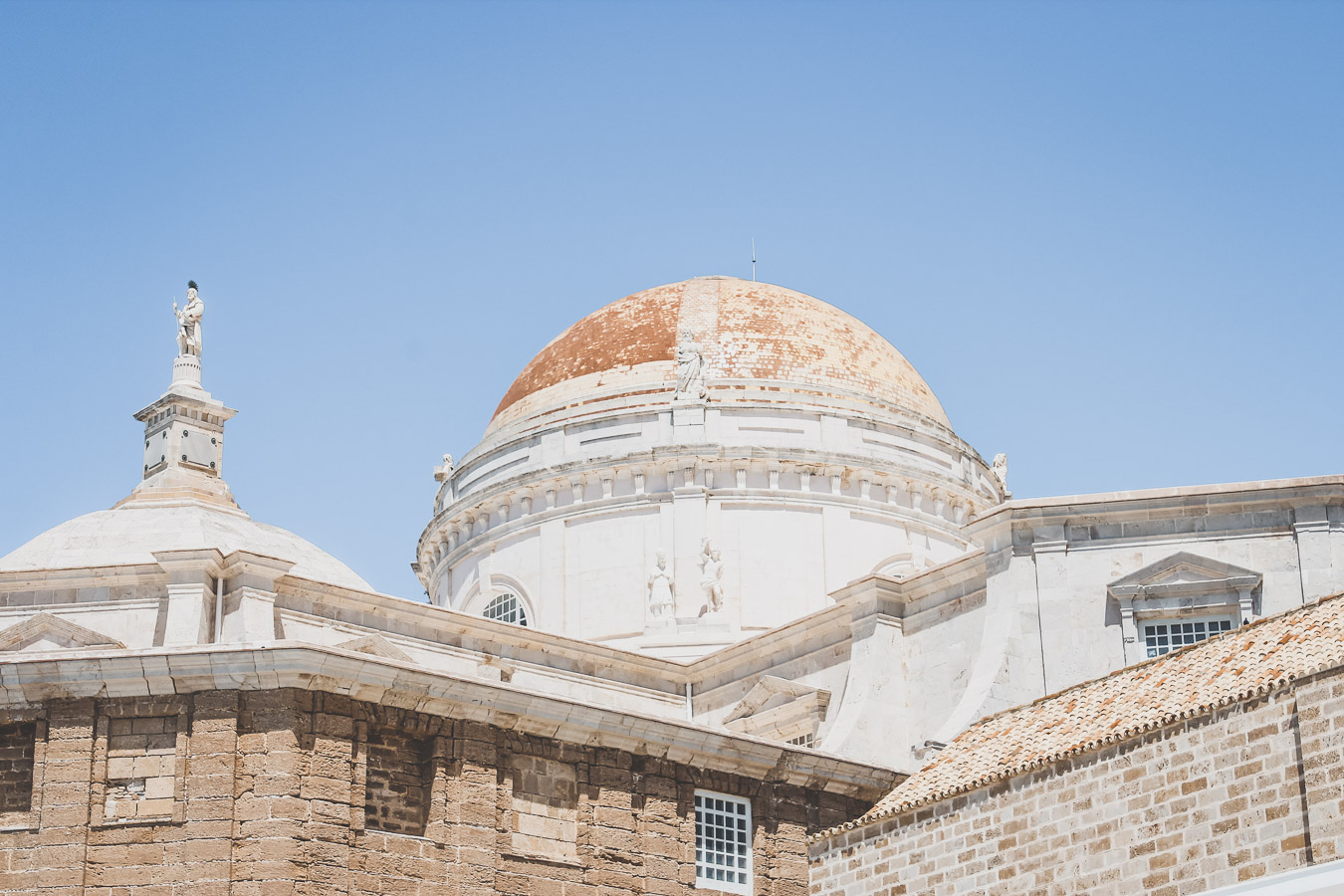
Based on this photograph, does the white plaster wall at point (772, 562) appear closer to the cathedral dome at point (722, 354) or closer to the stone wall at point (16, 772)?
the cathedral dome at point (722, 354)

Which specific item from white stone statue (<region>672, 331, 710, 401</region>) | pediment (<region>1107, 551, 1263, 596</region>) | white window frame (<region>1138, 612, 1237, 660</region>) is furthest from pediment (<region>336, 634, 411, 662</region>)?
white stone statue (<region>672, 331, 710, 401</region>)

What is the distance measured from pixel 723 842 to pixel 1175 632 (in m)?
9.79

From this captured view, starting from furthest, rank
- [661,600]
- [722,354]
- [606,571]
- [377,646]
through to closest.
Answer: [722,354] < [606,571] < [661,600] < [377,646]

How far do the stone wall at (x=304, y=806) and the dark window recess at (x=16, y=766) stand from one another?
29 millimetres

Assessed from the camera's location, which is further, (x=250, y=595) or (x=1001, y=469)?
(x=1001, y=469)

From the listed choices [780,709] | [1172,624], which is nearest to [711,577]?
[780,709]

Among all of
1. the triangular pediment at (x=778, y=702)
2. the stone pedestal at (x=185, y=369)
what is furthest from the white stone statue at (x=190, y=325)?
the triangular pediment at (x=778, y=702)

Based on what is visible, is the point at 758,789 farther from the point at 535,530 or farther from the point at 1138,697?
the point at 535,530

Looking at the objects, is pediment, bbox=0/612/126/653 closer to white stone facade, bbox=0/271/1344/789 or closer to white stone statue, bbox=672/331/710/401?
white stone facade, bbox=0/271/1344/789

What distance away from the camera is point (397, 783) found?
85.2 feet

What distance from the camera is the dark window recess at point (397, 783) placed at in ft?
84.2

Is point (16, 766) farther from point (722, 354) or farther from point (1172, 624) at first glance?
point (722, 354)

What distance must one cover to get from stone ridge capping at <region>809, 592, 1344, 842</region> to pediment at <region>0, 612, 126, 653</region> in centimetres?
1824

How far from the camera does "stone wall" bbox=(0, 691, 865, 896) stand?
24766 millimetres
